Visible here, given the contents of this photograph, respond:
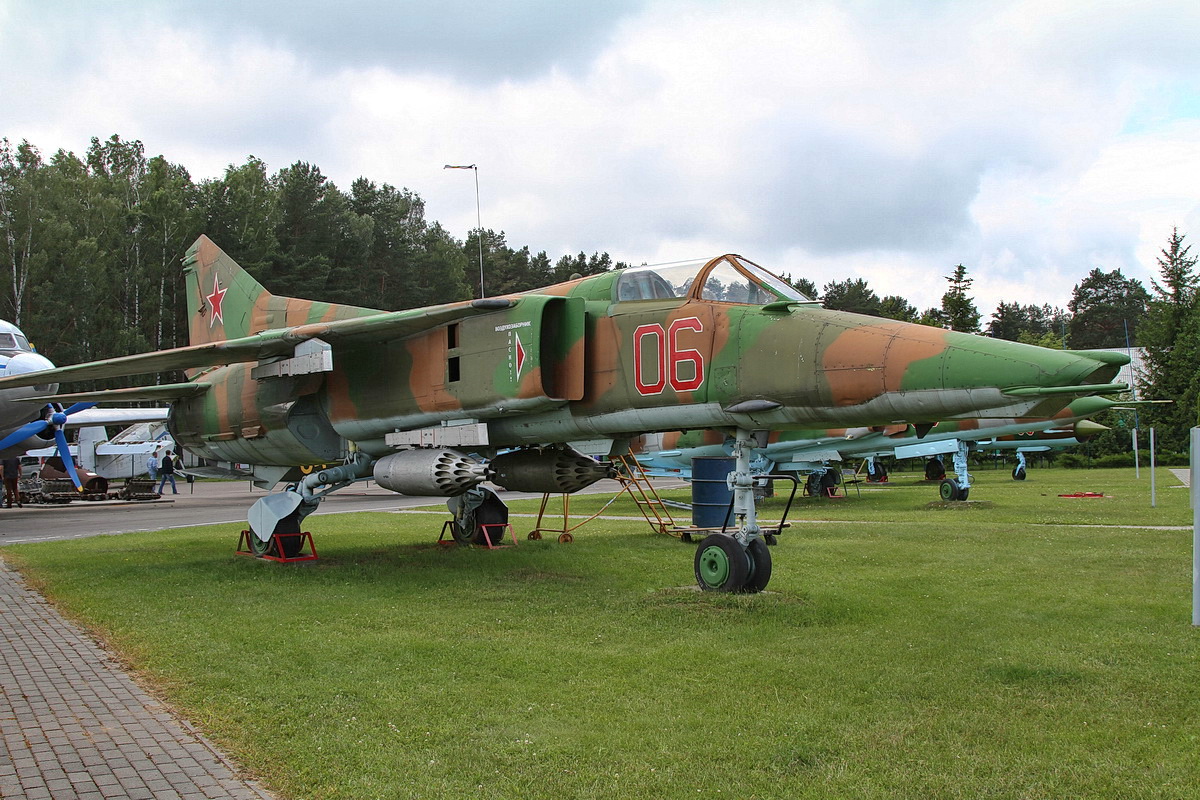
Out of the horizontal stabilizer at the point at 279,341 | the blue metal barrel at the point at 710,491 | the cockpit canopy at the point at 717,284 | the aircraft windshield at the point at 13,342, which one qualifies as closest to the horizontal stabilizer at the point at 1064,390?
the cockpit canopy at the point at 717,284

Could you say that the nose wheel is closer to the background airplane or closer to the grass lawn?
the grass lawn

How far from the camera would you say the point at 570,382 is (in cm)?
955

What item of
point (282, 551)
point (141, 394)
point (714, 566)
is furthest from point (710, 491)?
point (141, 394)

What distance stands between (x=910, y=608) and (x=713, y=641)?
238cm

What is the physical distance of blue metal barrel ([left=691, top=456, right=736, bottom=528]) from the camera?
47.4ft

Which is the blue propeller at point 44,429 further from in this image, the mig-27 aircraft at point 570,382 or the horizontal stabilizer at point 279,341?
the horizontal stabilizer at point 279,341

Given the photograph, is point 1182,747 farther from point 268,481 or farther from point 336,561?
point 268,481

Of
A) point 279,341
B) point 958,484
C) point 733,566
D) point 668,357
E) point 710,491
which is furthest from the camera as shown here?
point 958,484

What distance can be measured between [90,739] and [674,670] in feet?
11.8

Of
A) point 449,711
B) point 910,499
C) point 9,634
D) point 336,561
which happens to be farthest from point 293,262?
point 449,711

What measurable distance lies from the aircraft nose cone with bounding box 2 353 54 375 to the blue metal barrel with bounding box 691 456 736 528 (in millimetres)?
13771

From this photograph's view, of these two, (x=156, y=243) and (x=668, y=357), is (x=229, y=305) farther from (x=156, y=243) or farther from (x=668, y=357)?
(x=156, y=243)

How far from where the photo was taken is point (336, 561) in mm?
12648

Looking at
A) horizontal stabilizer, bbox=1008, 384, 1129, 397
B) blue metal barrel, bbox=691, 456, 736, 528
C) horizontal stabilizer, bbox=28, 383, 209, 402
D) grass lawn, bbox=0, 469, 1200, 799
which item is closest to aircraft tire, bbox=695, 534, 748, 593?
grass lawn, bbox=0, 469, 1200, 799
